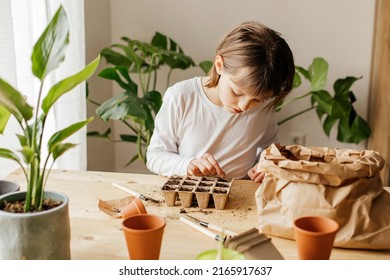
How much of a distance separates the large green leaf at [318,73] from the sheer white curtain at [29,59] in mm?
1170

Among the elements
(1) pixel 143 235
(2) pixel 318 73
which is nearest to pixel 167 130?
(1) pixel 143 235

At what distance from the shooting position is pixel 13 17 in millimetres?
1773

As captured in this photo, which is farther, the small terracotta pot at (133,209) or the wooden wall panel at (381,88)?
the wooden wall panel at (381,88)

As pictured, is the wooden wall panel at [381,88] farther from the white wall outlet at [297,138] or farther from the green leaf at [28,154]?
the green leaf at [28,154]

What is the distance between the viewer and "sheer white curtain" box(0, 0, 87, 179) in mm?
1656

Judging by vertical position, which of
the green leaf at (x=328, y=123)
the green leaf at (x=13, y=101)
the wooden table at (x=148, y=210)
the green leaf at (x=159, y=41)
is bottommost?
the green leaf at (x=328, y=123)

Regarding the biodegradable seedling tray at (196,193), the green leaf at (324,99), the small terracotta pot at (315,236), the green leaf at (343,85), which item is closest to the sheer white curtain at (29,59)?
the biodegradable seedling tray at (196,193)

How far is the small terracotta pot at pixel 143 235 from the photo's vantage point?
855 millimetres

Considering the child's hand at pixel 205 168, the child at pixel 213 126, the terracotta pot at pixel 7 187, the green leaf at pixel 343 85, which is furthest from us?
the green leaf at pixel 343 85

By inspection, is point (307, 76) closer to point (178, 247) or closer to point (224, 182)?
point (224, 182)

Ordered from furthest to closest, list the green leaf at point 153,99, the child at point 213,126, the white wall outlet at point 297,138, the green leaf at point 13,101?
the white wall outlet at point 297,138 → the green leaf at point 153,99 → the child at point 213,126 → the green leaf at point 13,101

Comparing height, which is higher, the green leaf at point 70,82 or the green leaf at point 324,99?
the green leaf at point 70,82
